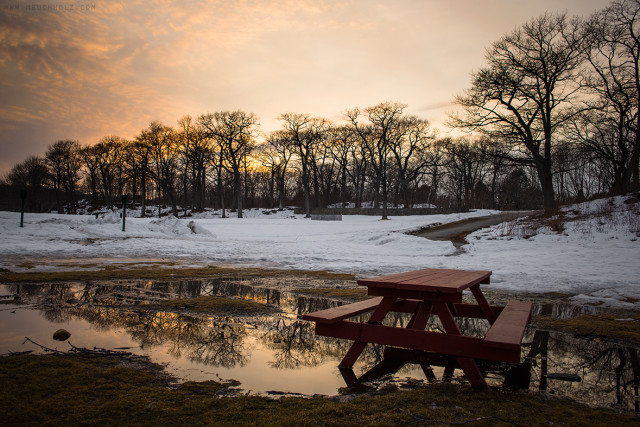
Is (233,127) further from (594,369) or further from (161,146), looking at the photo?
(594,369)

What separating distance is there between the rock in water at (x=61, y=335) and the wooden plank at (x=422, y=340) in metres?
2.98

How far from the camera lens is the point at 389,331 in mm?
3857

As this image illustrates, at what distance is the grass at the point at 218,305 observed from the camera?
619 cm

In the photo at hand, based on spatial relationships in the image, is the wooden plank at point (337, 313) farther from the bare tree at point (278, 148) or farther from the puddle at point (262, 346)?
the bare tree at point (278, 148)

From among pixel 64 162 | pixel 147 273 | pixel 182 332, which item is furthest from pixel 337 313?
pixel 64 162

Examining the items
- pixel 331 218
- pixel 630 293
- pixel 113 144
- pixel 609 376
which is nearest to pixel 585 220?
pixel 630 293

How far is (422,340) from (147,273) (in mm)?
7964

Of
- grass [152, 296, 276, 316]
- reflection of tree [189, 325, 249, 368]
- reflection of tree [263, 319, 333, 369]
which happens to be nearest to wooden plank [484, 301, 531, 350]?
reflection of tree [263, 319, 333, 369]

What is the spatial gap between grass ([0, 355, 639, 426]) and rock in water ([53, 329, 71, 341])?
99 centimetres

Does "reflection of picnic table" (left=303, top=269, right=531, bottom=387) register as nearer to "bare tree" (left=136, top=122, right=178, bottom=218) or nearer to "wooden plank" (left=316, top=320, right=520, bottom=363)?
"wooden plank" (left=316, top=320, right=520, bottom=363)

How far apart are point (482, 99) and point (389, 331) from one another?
27.2m

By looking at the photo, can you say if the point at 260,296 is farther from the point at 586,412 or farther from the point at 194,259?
the point at 194,259

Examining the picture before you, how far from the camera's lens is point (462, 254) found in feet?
50.1

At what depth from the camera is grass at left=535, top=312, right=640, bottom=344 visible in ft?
17.1
